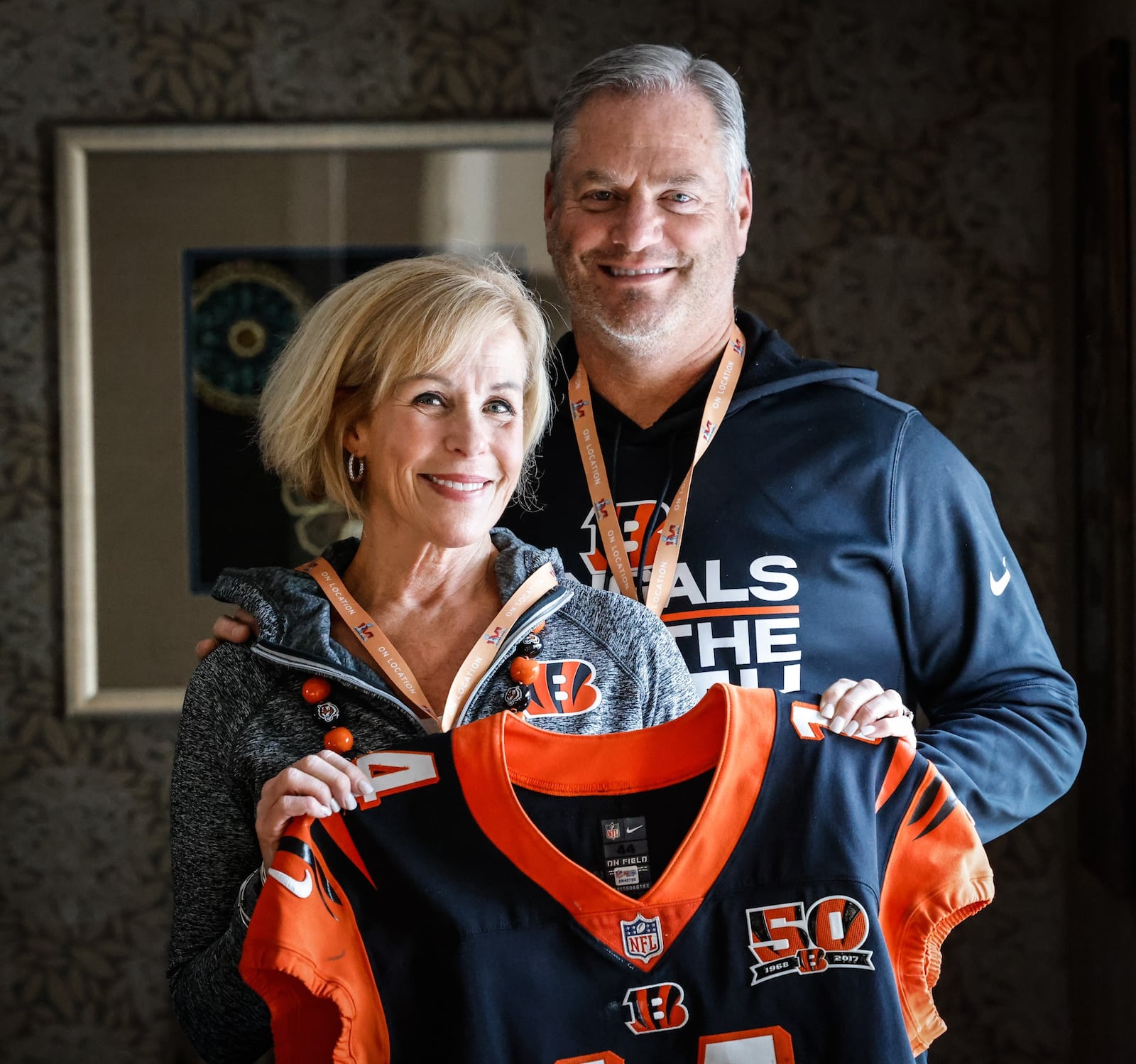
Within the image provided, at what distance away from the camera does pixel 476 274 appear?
1383mm

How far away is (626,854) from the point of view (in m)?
1.13

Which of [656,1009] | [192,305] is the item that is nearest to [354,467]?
[656,1009]

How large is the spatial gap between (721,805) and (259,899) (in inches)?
17.7

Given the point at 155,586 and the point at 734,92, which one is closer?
the point at 734,92

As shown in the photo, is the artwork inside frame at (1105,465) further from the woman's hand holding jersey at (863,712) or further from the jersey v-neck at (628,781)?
the jersey v-neck at (628,781)

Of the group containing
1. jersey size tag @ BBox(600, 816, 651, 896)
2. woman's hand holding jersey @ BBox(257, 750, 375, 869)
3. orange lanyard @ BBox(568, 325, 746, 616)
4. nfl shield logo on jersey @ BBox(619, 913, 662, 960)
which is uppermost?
orange lanyard @ BBox(568, 325, 746, 616)

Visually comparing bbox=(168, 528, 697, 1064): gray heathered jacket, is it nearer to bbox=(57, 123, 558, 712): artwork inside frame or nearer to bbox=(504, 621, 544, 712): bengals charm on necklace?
bbox=(504, 621, 544, 712): bengals charm on necklace

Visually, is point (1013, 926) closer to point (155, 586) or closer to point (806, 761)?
point (806, 761)

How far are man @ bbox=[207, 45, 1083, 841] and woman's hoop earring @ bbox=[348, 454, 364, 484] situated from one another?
382mm

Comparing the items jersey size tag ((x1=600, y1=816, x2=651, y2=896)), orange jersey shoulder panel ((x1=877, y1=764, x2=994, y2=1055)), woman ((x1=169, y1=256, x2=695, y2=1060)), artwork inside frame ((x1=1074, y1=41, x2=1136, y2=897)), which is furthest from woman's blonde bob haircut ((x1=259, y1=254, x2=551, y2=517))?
artwork inside frame ((x1=1074, y1=41, x2=1136, y2=897))

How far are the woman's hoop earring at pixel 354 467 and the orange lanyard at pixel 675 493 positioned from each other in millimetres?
398

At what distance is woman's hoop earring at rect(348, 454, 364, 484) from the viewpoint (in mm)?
1399

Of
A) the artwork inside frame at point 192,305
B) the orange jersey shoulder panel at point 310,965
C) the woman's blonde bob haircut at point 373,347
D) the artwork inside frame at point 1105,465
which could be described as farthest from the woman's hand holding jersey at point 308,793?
the artwork inside frame at point 192,305

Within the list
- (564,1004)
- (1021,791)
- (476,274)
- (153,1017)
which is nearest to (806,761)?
(564,1004)
